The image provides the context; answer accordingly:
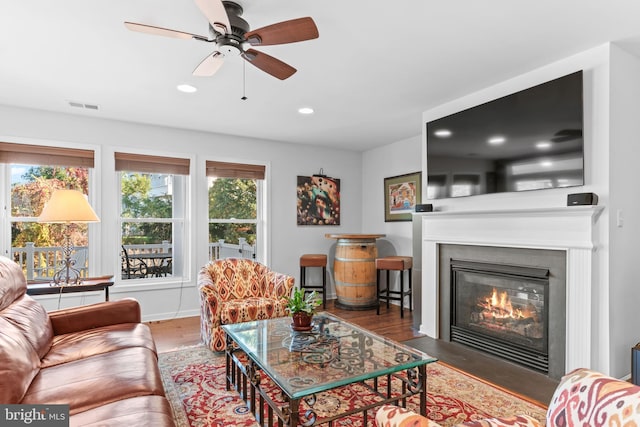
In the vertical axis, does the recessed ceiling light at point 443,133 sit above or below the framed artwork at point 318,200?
above

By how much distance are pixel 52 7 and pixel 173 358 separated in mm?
2550

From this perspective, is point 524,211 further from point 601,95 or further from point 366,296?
point 366,296

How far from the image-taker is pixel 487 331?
317 cm

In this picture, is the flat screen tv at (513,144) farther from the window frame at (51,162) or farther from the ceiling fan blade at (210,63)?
the window frame at (51,162)

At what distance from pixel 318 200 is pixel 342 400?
3.41 meters

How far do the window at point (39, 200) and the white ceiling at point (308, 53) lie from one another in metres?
0.50

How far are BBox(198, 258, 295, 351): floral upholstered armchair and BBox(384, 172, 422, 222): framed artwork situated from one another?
2.13 metres

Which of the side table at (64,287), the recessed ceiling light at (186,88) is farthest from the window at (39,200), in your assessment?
the recessed ceiling light at (186,88)

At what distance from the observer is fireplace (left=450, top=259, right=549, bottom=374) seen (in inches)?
109

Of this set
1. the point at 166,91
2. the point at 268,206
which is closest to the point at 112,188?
the point at 166,91

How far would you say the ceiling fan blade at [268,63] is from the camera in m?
2.07

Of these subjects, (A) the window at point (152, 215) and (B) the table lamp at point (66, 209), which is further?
(A) the window at point (152, 215)

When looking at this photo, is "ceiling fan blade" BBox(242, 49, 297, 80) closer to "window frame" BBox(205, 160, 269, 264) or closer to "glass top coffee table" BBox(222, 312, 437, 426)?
"glass top coffee table" BBox(222, 312, 437, 426)

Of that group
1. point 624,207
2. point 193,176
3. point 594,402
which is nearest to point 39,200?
point 193,176
